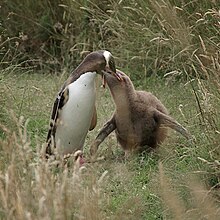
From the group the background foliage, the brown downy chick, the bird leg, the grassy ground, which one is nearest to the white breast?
the grassy ground

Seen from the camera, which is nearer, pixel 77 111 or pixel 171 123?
pixel 77 111

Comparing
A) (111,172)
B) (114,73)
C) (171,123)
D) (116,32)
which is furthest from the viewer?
(116,32)

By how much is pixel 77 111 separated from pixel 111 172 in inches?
17.3

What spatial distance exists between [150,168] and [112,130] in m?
0.52

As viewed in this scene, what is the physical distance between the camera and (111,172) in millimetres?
4980

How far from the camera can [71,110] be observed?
16.6ft

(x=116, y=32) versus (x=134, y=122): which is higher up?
(x=134, y=122)

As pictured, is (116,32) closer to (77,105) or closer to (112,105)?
(112,105)

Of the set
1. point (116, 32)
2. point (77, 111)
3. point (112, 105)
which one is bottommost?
point (112, 105)

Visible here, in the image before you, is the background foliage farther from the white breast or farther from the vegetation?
the white breast

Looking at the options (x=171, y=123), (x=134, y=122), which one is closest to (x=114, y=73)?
(x=134, y=122)

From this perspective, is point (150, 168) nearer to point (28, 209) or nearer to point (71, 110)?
point (71, 110)

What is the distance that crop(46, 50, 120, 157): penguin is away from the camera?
16.5 ft

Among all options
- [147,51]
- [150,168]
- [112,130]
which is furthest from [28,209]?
[147,51]
